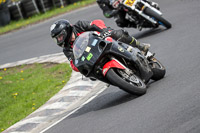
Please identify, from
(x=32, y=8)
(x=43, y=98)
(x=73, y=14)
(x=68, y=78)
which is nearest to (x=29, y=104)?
(x=43, y=98)

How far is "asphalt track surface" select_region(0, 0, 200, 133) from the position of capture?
565 centimetres

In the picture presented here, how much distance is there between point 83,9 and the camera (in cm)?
2111

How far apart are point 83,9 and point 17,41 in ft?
13.6

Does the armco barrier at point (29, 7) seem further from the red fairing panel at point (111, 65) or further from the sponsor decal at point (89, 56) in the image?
the red fairing panel at point (111, 65)

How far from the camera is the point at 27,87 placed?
11188 mm

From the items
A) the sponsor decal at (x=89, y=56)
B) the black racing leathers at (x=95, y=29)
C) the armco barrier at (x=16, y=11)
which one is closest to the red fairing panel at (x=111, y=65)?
the sponsor decal at (x=89, y=56)

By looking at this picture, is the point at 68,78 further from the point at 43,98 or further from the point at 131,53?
the point at 131,53

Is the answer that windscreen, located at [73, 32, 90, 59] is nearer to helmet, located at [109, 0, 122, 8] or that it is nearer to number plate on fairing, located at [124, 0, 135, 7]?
number plate on fairing, located at [124, 0, 135, 7]

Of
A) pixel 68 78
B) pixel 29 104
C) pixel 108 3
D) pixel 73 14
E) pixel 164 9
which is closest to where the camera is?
pixel 29 104

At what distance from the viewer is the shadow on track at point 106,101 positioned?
7.51 meters

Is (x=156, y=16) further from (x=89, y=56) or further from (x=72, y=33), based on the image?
(x=89, y=56)

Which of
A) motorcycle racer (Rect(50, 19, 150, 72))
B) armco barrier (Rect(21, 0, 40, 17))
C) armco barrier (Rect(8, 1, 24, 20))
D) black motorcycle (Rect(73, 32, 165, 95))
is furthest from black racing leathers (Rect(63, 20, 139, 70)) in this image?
armco barrier (Rect(8, 1, 24, 20))

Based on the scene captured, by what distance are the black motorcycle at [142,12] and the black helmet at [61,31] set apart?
4.81m

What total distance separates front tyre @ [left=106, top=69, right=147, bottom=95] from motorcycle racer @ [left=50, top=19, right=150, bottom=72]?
31.6 inches
